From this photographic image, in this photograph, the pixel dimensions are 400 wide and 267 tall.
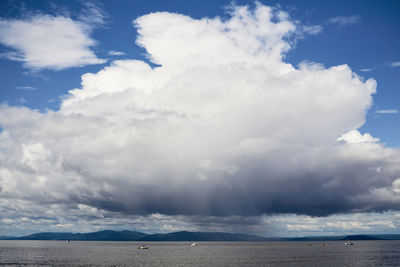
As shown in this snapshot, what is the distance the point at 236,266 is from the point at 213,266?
439 inches

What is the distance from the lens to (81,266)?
15575 centimetres

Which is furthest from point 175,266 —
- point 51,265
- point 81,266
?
point 51,265

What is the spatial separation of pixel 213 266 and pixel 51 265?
81.5m

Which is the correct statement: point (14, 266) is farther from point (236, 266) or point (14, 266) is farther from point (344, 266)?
point (344, 266)

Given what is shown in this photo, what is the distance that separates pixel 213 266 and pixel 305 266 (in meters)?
44.2

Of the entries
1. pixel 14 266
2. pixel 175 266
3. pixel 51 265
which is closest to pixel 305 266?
pixel 175 266

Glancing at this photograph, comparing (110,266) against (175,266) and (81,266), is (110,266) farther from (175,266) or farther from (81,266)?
(175,266)

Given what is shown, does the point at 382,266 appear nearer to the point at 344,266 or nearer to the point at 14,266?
the point at 344,266

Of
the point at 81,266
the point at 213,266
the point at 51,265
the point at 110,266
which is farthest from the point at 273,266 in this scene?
the point at 51,265

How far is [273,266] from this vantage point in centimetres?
15725

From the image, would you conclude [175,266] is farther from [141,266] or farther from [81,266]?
[81,266]

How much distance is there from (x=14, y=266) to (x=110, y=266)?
4538 cm

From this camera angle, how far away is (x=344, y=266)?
154 meters

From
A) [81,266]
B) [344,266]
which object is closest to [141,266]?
[81,266]
